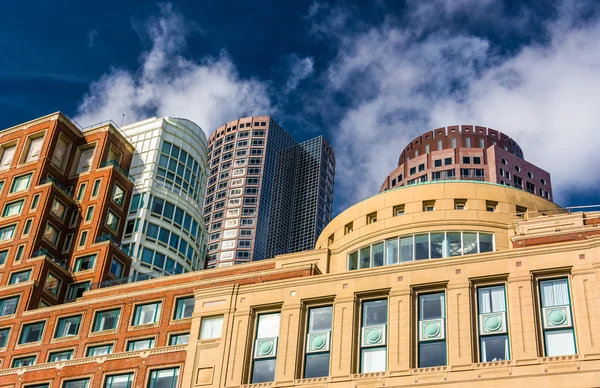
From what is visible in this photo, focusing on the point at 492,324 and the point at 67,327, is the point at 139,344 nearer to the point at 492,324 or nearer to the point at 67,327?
the point at 67,327

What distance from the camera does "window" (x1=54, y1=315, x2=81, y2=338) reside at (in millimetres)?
67312

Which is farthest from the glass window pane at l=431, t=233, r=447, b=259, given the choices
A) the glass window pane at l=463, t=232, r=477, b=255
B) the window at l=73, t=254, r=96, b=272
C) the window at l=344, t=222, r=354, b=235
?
the window at l=73, t=254, r=96, b=272

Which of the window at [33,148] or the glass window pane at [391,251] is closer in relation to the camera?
the glass window pane at [391,251]

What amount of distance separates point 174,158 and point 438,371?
61267 millimetres

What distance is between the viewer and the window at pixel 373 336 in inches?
1753

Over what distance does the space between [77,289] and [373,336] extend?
1642 inches

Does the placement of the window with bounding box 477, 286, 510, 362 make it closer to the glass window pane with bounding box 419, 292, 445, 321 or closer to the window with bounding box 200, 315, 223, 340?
the glass window pane with bounding box 419, 292, 445, 321

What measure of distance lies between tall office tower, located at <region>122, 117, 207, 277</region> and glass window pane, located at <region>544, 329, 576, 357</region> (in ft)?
173

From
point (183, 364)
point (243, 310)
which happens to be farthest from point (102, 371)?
point (243, 310)

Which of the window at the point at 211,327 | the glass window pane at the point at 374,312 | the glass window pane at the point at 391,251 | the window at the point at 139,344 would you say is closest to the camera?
the glass window pane at the point at 374,312

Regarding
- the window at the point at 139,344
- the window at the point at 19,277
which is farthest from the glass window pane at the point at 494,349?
the window at the point at 19,277

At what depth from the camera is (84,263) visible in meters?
80.6

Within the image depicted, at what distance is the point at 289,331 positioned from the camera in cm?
4738

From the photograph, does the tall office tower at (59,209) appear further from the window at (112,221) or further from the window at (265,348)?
the window at (265,348)
